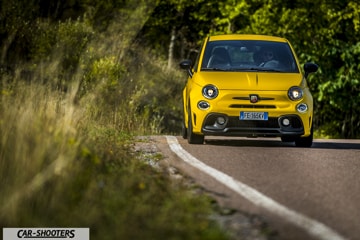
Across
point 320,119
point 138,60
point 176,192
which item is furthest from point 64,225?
point 320,119

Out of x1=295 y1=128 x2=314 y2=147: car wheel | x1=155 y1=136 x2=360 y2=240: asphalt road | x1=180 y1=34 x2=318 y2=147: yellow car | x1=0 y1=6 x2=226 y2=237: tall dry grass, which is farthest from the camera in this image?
x1=295 y1=128 x2=314 y2=147: car wheel

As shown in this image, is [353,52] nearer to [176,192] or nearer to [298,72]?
[298,72]

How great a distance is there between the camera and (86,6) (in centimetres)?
3309

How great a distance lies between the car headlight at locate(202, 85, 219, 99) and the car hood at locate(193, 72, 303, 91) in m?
0.06

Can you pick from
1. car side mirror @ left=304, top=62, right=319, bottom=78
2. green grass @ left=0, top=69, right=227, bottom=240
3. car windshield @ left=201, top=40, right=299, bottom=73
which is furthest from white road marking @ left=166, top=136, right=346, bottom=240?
car side mirror @ left=304, top=62, right=319, bottom=78

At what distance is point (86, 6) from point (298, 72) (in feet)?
64.2

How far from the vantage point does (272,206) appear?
7.59 meters

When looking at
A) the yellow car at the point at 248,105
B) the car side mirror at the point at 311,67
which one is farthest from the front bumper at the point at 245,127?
the car side mirror at the point at 311,67

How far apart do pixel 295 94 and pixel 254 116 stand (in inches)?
28.1

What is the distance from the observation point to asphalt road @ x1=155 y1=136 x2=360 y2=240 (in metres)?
7.03

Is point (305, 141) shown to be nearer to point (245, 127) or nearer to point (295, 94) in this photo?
point (295, 94)

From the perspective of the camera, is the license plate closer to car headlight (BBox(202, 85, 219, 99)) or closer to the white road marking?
car headlight (BBox(202, 85, 219, 99))

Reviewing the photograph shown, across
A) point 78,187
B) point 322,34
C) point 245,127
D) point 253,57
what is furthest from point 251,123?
point 322,34

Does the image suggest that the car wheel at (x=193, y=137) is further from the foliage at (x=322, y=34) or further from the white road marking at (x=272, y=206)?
the foliage at (x=322, y=34)
